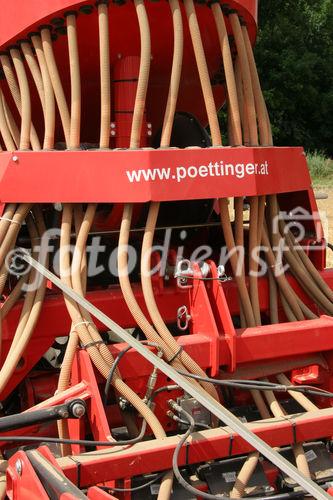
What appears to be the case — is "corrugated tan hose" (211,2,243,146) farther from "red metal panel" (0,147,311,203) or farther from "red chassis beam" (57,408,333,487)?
"red chassis beam" (57,408,333,487)

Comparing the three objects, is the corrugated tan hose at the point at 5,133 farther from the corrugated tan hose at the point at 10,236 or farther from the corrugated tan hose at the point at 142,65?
the corrugated tan hose at the point at 142,65

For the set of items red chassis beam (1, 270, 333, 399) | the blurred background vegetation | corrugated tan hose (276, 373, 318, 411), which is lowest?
corrugated tan hose (276, 373, 318, 411)

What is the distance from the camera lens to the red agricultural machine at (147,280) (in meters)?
2.37

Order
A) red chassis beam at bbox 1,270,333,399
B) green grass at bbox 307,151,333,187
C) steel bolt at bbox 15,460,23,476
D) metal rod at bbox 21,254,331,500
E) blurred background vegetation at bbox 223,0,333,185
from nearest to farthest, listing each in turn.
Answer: metal rod at bbox 21,254,331,500 < steel bolt at bbox 15,460,23,476 < red chassis beam at bbox 1,270,333,399 < green grass at bbox 307,151,333,187 < blurred background vegetation at bbox 223,0,333,185

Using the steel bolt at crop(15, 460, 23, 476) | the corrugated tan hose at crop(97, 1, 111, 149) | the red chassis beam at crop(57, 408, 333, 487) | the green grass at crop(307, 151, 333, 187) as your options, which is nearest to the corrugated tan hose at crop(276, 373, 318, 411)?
the red chassis beam at crop(57, 408, 333, 487)

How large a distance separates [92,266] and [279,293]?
0.90 m

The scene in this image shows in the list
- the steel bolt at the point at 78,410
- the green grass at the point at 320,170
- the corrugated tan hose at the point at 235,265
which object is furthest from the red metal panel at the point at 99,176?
the green grass at the point at 320,170

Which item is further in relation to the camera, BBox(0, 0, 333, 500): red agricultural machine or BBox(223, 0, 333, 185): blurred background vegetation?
BBox(223, 0, 333, 185): blurred background vegetation

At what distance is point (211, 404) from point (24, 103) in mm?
1582

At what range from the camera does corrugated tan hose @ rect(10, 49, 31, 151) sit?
2.86 meters

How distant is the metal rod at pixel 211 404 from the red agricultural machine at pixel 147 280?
1 centimetres

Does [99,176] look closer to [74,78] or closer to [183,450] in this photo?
[74,78]

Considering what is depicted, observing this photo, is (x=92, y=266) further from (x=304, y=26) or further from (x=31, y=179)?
(x=304, y=26)

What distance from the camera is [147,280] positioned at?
2721 mm
